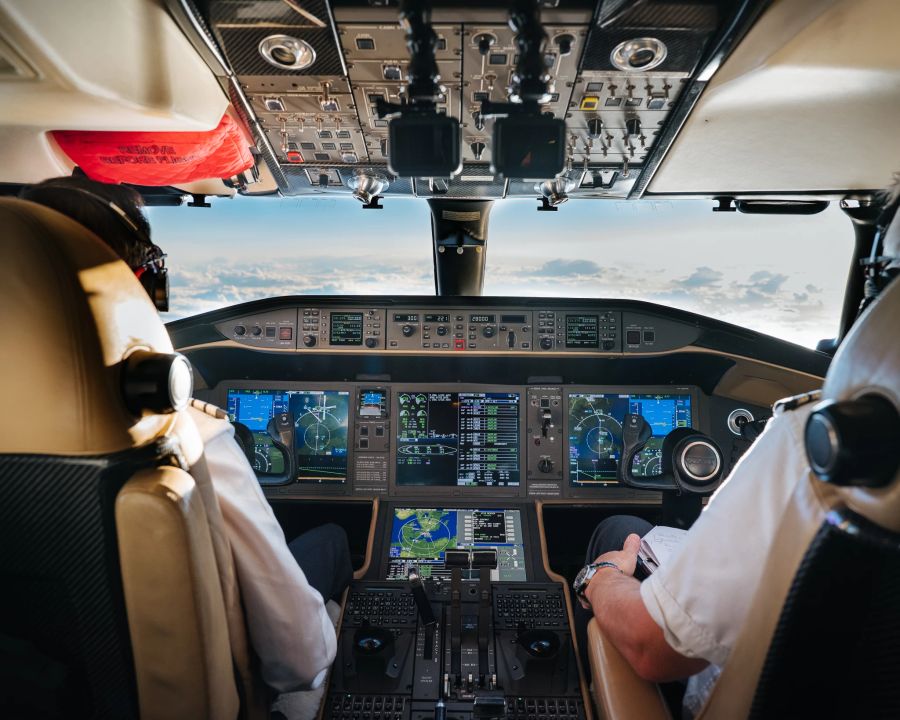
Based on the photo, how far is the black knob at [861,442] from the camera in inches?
23.2

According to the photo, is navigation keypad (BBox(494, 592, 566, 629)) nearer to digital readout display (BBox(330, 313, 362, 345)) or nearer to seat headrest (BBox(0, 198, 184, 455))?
digital readout display (BBox(330, 313, 362, 345))

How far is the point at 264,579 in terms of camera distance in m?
1.09

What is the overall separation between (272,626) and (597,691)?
0.70 m

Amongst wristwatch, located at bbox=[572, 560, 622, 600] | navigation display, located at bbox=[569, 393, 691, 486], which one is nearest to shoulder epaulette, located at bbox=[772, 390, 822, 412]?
wristwatch, located at bbox=[572, 560, 622, 600]

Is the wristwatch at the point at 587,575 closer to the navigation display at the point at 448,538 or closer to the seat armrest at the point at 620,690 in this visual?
the seat armrest at the point at 620,690

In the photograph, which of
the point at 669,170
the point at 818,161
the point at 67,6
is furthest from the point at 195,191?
the point at 818,161

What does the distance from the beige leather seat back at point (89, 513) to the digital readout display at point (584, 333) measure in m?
1.90

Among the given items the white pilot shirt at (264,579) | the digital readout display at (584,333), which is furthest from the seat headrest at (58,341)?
the digital readout display at (584,333)

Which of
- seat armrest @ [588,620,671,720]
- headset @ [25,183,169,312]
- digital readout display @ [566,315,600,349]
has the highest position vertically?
headset @ [25,183,169,312]

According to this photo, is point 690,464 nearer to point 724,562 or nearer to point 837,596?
point 724,562

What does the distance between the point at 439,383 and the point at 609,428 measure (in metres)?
0.83

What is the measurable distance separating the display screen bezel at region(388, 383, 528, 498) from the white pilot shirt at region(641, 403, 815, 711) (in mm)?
1640

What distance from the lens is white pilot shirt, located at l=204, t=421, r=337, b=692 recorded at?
1077 millimetres

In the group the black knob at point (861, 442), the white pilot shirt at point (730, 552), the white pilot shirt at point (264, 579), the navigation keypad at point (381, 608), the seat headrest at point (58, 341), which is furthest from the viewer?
the navigation keypad at point (381, 608)
